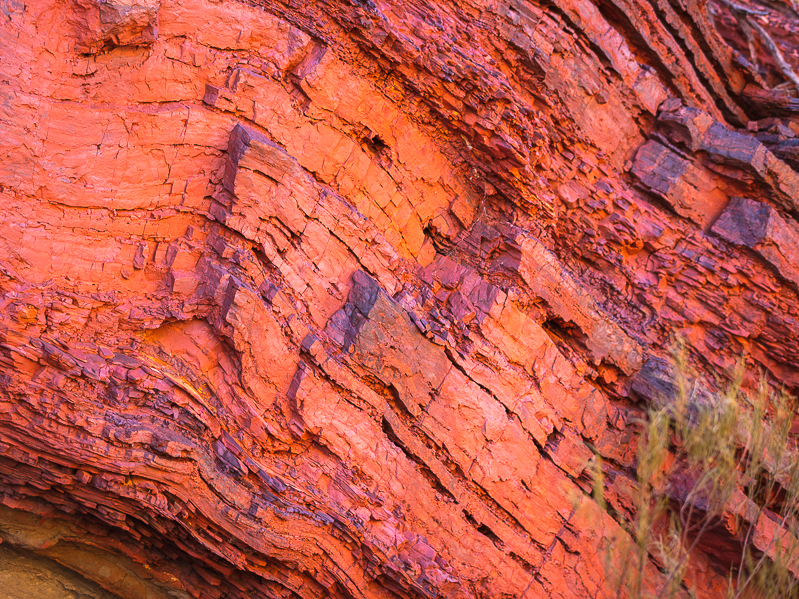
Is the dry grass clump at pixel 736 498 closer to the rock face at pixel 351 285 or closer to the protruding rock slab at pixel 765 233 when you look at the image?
the rock face at pixel 351 285

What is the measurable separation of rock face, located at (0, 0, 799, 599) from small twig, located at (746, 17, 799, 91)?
330 cm

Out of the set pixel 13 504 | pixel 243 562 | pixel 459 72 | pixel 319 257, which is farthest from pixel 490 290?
pixel 13 504

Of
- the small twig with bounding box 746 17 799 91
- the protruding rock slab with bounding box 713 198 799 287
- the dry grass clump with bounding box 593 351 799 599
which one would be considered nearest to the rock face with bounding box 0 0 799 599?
the protruding rock slab with bounding box 713 198 799 287

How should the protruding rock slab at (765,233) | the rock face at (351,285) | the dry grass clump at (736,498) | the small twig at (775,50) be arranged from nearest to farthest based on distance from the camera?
the rock face at (351,285) < the dry grass clump at (736,498) < the protruding rock slab at (765,233) < the small twig at (775,50)

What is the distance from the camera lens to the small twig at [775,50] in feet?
35.5

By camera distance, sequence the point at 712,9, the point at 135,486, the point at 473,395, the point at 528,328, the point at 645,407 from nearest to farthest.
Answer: the point at 135,486 < the point at 473,395 < the point at 528,328 < the point at 645,407 < the point at 712,9

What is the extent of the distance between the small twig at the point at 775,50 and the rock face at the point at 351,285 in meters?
3.30

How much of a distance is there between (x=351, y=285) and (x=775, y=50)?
1014 centimetres

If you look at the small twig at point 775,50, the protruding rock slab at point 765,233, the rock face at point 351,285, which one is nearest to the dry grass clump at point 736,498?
the rock face at point 351,285

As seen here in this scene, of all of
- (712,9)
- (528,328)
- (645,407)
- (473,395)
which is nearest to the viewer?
(473,395)

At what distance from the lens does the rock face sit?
18.6ft

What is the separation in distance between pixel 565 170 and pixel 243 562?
6779 mm

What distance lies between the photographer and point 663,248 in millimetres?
8867

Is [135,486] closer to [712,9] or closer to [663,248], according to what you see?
[663,248]
